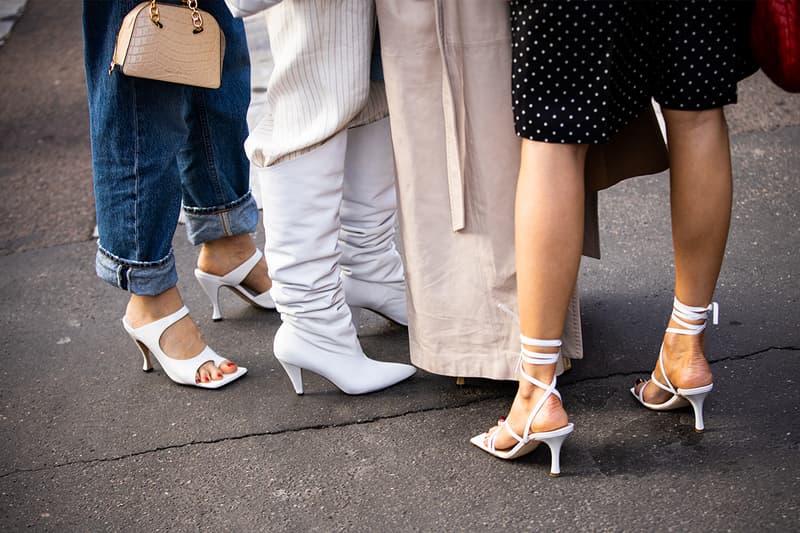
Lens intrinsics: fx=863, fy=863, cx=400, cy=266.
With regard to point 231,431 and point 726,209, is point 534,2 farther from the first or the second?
point 231,431

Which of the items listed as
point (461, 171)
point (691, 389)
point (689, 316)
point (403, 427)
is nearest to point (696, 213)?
point (689, 316)

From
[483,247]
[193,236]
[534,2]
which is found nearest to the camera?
[534,2]

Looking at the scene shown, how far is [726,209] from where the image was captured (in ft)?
6.12

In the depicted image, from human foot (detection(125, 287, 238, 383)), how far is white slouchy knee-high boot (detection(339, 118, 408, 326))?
434mm

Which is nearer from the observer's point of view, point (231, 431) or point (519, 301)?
point (519, 301)

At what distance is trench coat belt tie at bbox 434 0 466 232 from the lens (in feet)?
6.02

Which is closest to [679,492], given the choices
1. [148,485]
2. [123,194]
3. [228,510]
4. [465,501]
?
[465,501]

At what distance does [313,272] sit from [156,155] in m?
0.54

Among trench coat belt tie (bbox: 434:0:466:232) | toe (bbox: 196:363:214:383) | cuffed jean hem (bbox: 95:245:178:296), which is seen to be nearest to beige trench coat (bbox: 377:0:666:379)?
trench coat belt tie (bbox: 434:0:466:232)

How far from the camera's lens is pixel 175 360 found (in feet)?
7.97

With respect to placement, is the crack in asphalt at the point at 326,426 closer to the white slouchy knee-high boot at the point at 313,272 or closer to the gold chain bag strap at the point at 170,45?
the white slouchy knee-high boot at the point at 313,272

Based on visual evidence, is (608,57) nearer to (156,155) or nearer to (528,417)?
(528,417)

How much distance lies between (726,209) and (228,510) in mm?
1272

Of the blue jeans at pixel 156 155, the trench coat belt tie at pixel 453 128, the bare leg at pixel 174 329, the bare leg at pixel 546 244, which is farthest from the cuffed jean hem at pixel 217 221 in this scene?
the bare leg at pixel 546 244
